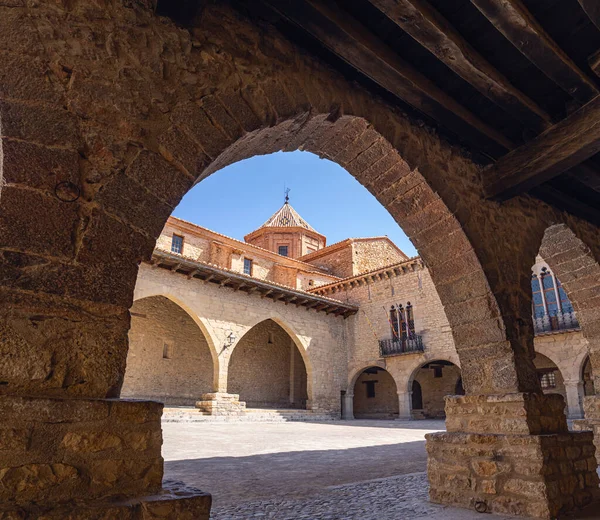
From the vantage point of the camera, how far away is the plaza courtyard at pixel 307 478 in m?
3.13

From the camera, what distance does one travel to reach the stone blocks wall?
4.54 feet

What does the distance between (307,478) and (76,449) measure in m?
3.42

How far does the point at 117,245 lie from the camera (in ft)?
5.79

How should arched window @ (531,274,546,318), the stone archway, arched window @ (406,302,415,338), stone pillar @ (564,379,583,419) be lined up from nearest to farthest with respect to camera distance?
the stone archway → stone pillar @ (564,379,583,419) → arched window @ (531,274,546,318) → arched window @ (406,302,415,338)

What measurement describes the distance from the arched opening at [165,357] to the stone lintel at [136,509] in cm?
1405

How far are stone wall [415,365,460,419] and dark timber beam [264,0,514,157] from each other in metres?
17.5

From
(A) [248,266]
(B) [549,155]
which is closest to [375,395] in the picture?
(A) [248,266]

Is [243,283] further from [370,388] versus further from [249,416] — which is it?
[370,388]

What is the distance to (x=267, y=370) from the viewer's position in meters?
19.2

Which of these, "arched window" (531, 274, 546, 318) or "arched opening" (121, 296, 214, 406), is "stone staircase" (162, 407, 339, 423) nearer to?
"arched opening" (121, 296, 214, 406)

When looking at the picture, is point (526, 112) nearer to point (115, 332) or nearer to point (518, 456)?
point (518, 456)

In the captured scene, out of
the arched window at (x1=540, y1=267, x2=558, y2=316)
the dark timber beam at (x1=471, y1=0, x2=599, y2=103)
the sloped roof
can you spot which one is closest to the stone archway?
the dark timber beam at (x1=471, y1=0, x2=599, y2=103)

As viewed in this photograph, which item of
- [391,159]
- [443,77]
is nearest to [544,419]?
[391,159]

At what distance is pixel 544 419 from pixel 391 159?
7.68 feet
